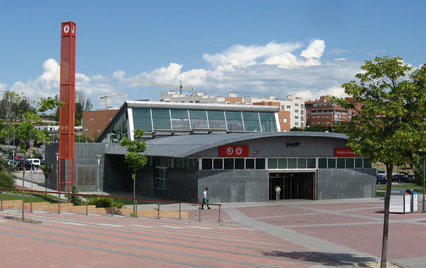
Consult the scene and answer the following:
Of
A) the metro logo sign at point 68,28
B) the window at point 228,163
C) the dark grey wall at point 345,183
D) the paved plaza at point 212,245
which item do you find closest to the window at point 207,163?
the window at point 228,163

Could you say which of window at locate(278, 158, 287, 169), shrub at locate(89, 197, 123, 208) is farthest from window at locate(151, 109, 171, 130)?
shrub at locate(89, 197, 123, 208)

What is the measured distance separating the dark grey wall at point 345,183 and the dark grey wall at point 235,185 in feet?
17.1

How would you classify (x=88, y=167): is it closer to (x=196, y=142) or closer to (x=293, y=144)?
(x=196, y=142)

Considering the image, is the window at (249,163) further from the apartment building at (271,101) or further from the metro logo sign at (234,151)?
the apartment building at (271,101)

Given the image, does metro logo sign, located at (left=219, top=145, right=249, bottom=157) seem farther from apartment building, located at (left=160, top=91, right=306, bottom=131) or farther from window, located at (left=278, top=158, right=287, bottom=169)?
apartment building, located at (left=160, top=91, right=306, bottom=131)

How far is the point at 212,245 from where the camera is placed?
16.4 m

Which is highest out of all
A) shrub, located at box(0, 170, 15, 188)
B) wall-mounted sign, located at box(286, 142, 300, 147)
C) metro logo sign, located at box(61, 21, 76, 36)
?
metro logo sign, located at box(61, 21, 76, 36)

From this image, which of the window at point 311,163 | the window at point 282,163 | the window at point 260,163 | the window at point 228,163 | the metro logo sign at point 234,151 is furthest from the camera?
the window at point 311,163

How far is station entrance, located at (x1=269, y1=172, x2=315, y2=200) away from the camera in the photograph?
4353 centimetres

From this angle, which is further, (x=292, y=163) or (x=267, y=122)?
(x=267, y=122)

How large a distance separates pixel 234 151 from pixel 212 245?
76.4 ft

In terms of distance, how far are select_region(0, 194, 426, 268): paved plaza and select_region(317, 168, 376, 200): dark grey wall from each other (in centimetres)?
1439

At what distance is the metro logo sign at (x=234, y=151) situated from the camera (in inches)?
1543

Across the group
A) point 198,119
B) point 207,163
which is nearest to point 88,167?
point 198,119
